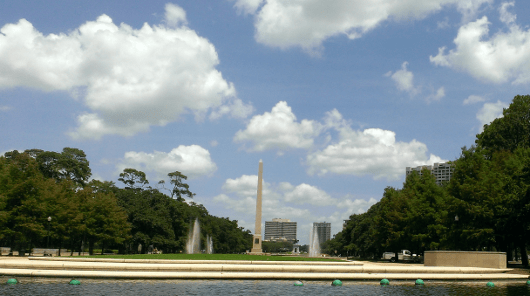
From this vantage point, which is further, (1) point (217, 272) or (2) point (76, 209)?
(2) point (76, 209)

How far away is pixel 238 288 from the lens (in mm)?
17844

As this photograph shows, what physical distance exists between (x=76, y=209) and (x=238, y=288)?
37.8 metres

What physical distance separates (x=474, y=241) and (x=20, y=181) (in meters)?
45.2

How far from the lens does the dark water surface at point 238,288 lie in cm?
1638

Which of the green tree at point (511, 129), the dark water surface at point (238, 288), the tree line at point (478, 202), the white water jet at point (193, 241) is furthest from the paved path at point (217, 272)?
the white water jet at point (193, 241)

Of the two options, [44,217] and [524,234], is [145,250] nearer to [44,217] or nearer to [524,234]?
[44,217]

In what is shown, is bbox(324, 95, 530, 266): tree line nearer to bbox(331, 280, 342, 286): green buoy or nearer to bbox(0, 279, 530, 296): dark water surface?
bbox(0, 279, 530, 296): dark water surface

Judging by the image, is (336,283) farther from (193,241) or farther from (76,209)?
(193,241)

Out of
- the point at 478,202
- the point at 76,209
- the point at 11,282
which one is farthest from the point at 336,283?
the point at 76,209

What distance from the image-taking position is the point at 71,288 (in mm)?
17141

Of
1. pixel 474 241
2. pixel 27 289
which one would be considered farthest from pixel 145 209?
pixel 27 289

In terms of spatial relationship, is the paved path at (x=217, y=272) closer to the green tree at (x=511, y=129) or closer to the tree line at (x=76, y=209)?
the tree line at (x=76, y=209)

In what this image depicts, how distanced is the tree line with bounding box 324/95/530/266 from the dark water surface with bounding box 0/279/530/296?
15711 mm

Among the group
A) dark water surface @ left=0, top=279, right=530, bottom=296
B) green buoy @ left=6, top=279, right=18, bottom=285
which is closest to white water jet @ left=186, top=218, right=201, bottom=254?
dark water surface @ left=0, top=279, right=530, bottom=296
